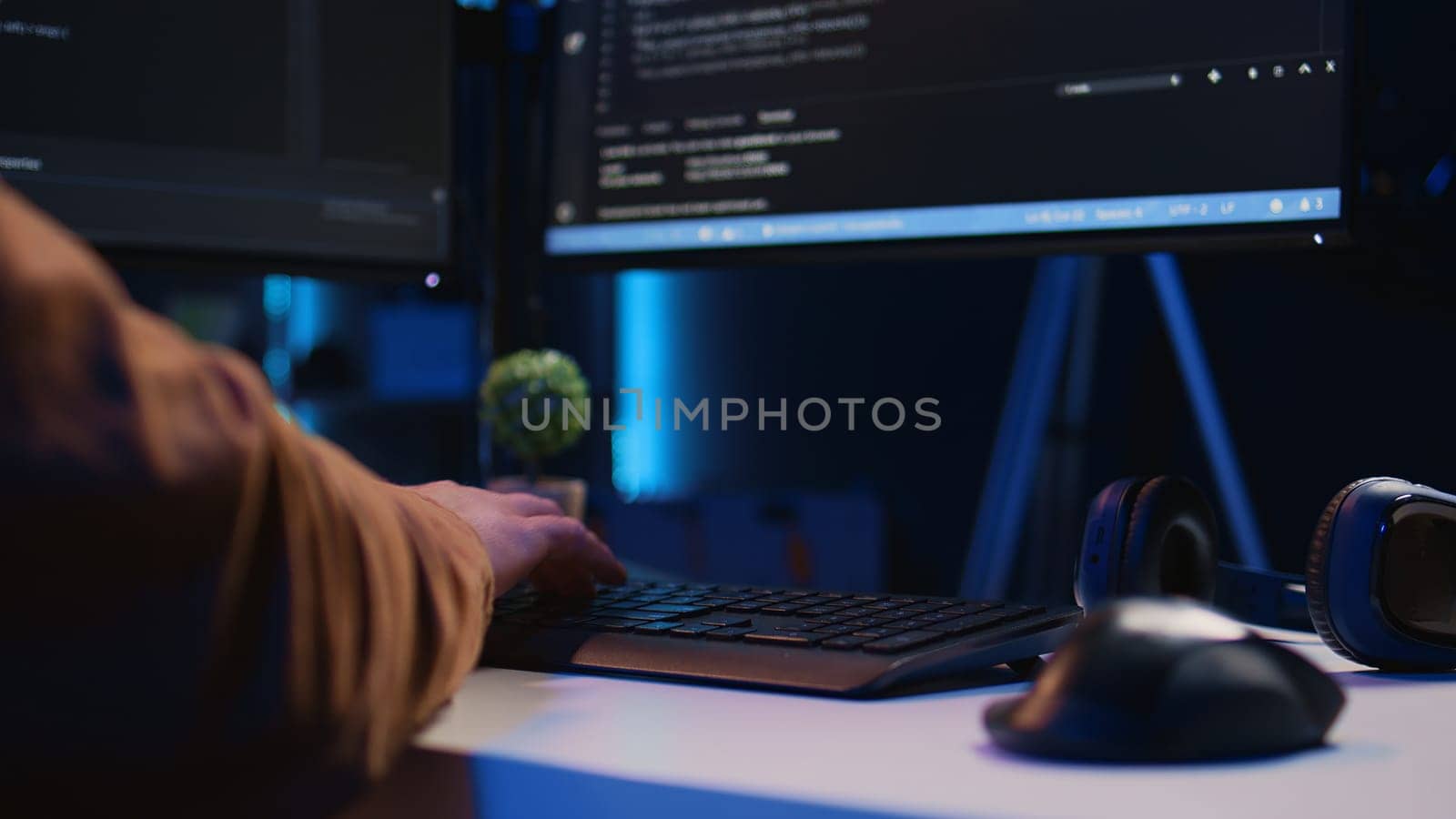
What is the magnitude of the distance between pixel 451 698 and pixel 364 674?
0.19 metres

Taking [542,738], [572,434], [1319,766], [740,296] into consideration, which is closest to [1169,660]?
[1319,766]

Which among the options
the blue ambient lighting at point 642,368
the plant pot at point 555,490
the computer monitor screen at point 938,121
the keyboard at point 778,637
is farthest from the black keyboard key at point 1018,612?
the blue ambient lighting at point 642,368

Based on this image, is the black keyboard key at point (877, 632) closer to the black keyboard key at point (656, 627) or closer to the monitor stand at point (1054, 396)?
the black keyboard key at point (656, 627)

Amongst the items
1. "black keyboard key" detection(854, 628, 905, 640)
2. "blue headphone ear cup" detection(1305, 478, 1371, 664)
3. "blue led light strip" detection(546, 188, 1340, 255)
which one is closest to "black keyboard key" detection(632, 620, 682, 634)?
"black keyboard key" detection(854, 628, 905, 640)

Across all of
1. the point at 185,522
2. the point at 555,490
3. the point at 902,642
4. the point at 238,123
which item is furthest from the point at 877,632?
the point at 238,123

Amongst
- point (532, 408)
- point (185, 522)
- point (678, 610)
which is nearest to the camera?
point (185, 522)

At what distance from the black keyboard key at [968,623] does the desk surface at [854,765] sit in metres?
0.05

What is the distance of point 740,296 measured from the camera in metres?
1.31

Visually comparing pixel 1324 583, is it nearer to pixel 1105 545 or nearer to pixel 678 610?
pixel 1105 545

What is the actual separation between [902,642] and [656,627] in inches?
5.5

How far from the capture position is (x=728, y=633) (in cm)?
66

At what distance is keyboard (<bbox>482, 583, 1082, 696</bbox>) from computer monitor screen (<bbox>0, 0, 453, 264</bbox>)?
1.64 ft

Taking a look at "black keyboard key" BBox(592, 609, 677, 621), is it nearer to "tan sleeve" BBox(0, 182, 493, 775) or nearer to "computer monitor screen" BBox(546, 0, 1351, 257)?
"tan sleeve" BBox(0, 182, 493, 775)

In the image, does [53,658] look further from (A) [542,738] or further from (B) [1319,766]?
(B) [1319,766]
